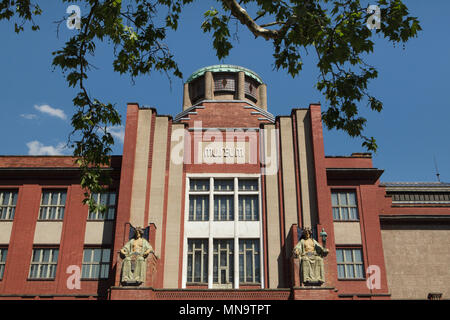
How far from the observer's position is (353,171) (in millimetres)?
27578

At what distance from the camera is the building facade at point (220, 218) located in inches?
955

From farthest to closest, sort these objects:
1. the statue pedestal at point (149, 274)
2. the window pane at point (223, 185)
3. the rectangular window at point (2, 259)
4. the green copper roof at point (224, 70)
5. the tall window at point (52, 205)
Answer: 1. the green copper roof at point (224, 70)
2. the tall window at point (52, 205)
3. the window pane at point (223, 185)
4. the rectangular window at point (2, 259)
5. the statue pedestal at point (149, 274)

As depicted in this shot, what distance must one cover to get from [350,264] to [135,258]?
39.4ft

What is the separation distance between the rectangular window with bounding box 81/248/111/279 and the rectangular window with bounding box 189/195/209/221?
16.8ft

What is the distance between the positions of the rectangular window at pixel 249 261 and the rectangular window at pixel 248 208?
1.29 meters

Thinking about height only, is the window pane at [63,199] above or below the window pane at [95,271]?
above

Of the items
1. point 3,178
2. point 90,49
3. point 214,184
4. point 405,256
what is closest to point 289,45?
point 90,49

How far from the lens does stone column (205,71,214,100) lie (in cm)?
3666

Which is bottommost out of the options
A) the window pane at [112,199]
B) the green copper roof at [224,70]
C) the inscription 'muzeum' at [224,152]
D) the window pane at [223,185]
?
the window pane at [112,199]

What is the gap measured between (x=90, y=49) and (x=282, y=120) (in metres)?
17.5

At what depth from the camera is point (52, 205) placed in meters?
27.1

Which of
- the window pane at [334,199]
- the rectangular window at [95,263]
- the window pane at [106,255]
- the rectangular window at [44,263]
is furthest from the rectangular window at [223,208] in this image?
the rectangular window at [44,263]

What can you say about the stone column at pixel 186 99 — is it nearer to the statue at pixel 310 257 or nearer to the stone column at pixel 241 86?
the stone column at pixel 241 86
